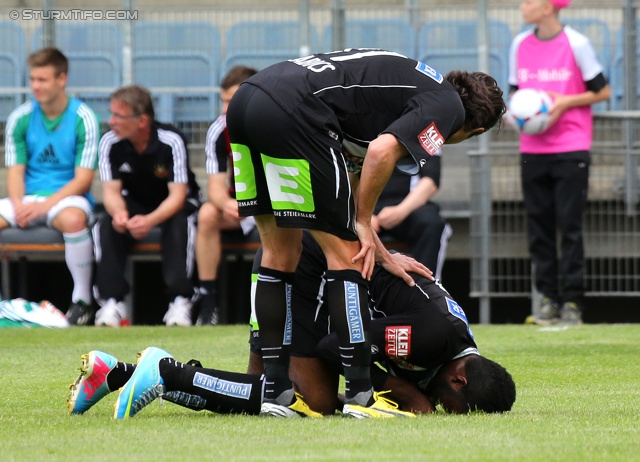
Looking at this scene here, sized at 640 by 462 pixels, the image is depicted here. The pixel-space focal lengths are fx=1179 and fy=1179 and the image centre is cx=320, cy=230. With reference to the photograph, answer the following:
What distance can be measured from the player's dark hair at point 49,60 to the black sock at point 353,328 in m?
5.42

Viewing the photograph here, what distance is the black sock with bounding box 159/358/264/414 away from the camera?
445cm

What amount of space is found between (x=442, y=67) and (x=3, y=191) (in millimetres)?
3915

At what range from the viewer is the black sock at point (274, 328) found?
4527 millimetres

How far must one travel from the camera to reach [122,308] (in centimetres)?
892

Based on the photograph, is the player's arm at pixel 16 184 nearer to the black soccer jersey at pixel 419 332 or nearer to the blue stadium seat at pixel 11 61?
the blue stadium seat at pixel 11 61

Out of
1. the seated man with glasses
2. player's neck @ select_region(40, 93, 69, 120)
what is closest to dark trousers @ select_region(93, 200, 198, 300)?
the seated man with glasses

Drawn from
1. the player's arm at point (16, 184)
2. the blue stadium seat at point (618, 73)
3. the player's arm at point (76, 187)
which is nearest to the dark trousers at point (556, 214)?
the blue stadium seat at point (618, 73)

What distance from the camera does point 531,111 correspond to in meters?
8.62

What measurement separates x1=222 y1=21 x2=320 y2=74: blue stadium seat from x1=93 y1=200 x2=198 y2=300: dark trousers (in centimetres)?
169

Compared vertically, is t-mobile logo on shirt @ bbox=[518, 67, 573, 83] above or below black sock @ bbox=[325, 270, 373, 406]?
above

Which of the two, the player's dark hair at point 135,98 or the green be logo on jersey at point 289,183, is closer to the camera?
the green be logo on jersey at point 289,183

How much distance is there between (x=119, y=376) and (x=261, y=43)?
600cm

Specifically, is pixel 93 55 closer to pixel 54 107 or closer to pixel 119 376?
pixel 54 107

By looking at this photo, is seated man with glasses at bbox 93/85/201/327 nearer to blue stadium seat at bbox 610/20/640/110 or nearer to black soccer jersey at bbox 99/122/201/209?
black soccer jersey at bbox 99/122/201/209
